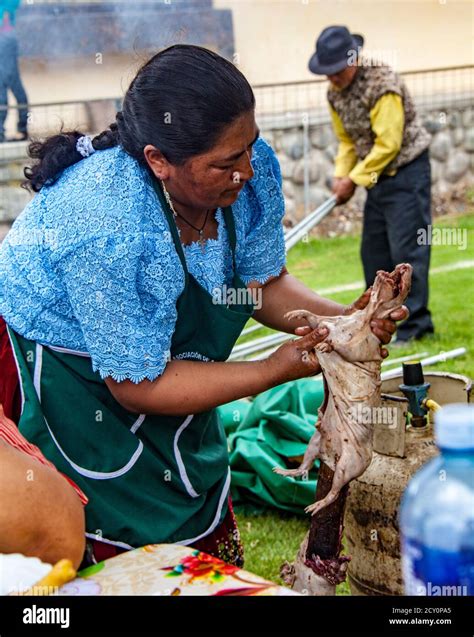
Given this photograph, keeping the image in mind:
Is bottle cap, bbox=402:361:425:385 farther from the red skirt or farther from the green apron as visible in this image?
the red skirt

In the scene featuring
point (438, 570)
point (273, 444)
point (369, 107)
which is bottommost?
point (273, 444)

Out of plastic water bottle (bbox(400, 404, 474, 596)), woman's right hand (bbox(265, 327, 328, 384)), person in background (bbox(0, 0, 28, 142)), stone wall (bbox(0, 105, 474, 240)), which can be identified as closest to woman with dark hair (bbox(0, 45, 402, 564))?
woman's right hand (bbox(265, 327, 328, 384))

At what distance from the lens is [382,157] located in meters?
5.57

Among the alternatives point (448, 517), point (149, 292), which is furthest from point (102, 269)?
point (448, 517)

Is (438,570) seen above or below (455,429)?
below

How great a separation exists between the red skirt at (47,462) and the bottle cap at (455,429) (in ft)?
2.64

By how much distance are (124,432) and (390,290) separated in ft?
2.47

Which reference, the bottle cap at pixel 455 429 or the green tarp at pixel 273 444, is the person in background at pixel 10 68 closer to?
the green tarp at pixel 273 444

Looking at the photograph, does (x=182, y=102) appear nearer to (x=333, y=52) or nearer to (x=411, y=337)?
(x=333, y=52)

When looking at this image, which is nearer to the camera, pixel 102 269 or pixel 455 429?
pixel 455 429

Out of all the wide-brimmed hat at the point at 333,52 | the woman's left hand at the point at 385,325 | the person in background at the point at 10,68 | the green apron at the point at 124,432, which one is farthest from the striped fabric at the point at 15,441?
the person in background at the point at 10,68

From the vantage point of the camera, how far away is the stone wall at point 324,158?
9469 mm

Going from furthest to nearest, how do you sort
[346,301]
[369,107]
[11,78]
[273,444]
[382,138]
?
[11,78] < [346,301] < [369,107] < [382,138] < [273,444]
